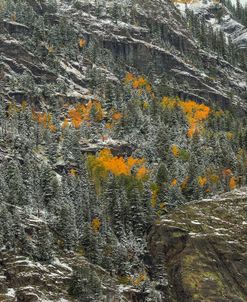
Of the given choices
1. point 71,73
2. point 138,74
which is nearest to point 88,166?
point 71,73

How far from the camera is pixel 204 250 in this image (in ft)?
313

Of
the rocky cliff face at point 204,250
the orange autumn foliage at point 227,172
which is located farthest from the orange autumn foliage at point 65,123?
the rocky cliff face at point 204,250

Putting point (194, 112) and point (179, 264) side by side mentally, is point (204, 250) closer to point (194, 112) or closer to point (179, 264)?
point (179, 264)

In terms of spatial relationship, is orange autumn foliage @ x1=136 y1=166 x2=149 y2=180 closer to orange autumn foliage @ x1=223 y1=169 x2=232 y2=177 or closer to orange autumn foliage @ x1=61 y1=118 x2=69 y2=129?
orange autumn foliage @ x1=223 y1=169 x2=232 y2=177

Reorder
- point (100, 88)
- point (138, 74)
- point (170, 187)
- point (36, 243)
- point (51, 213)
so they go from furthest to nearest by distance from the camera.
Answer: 1. point (138, 74)
2. point (100, 88)
3. point (170, 187)
4. point (51, 213)
5. point (36, 243)

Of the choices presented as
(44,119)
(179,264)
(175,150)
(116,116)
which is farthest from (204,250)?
(44,119)

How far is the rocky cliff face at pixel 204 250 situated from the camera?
3489 inches

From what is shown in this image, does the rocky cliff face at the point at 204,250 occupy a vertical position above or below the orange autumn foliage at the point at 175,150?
below

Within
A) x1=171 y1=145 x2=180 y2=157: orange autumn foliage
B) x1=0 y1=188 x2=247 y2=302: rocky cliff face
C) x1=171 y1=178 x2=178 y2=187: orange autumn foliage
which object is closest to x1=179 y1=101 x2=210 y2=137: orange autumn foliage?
x1=171 y1=145 x2=180 y2=157: orange autumn foliage

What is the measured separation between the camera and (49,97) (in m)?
167

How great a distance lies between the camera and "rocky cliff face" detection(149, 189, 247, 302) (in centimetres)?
8862

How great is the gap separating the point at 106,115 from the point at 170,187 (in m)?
53.1

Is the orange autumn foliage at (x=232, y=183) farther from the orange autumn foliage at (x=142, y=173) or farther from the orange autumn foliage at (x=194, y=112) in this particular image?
the orange autumn foliage at (x=194, y=112)

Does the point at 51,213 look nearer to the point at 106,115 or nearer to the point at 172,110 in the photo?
the point at 106,115
